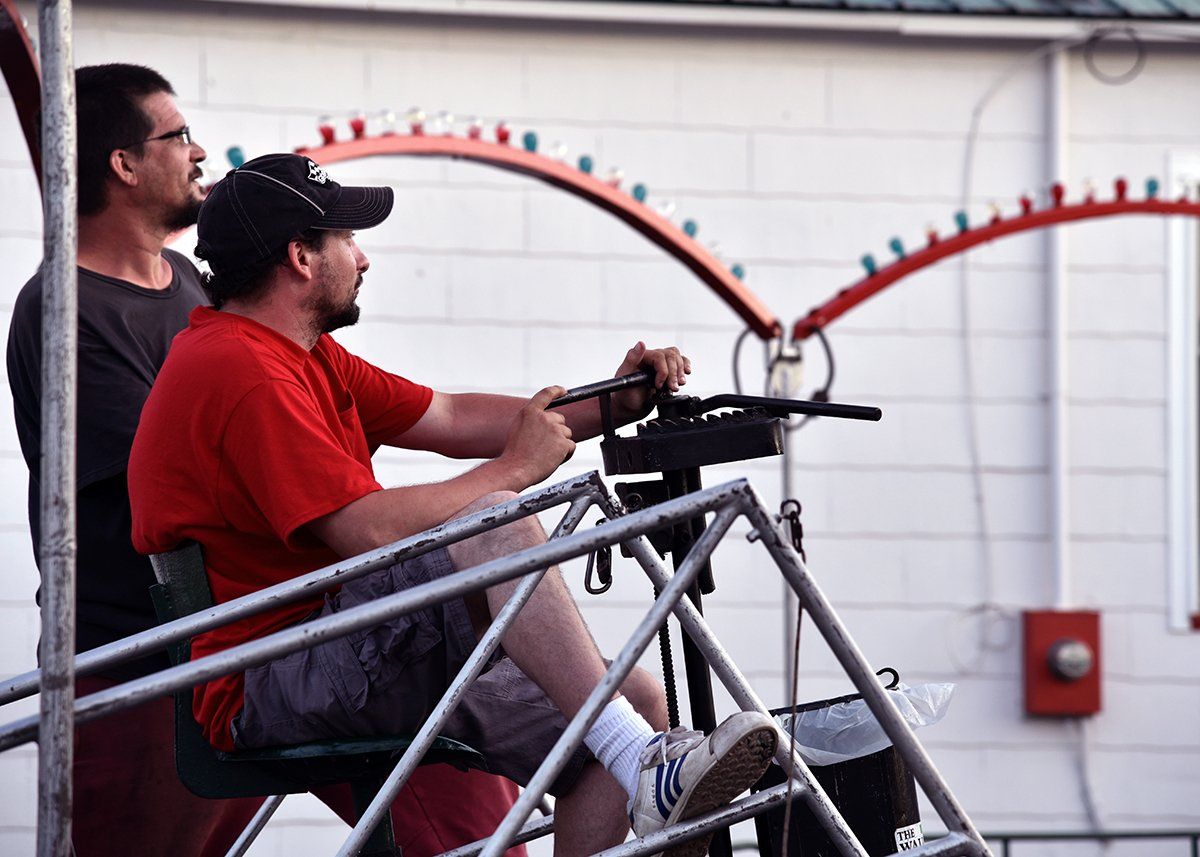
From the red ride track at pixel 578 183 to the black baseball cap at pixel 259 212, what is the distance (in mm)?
1009

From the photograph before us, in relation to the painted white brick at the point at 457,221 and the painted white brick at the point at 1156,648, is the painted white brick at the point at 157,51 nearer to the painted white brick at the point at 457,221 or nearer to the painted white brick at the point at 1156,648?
the painted white brick at the point at 457,221

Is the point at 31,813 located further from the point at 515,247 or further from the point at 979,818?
the point at 979,818

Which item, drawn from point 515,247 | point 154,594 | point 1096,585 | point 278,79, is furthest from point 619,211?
point 1096,585

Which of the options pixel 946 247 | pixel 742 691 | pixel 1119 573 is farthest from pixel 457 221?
pixel 742 691

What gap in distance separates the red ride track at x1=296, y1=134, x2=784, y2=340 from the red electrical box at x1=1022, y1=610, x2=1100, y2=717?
1.87 m

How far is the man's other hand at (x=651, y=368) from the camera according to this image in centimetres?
265

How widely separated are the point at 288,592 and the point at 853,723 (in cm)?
99

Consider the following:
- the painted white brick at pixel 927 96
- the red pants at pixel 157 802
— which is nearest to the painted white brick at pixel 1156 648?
the painted white brick at pixel 927 96

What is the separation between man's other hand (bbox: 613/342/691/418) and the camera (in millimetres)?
2652

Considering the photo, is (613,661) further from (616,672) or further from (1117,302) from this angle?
(1117,302)

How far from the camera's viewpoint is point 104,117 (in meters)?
3.19

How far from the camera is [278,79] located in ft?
17.1

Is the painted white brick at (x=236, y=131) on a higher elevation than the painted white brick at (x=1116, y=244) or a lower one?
higher

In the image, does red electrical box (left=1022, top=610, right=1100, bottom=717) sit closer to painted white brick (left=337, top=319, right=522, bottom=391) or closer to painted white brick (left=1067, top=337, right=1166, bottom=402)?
painted white brick (left=1067, top=337, right=1166, bottom=402)
